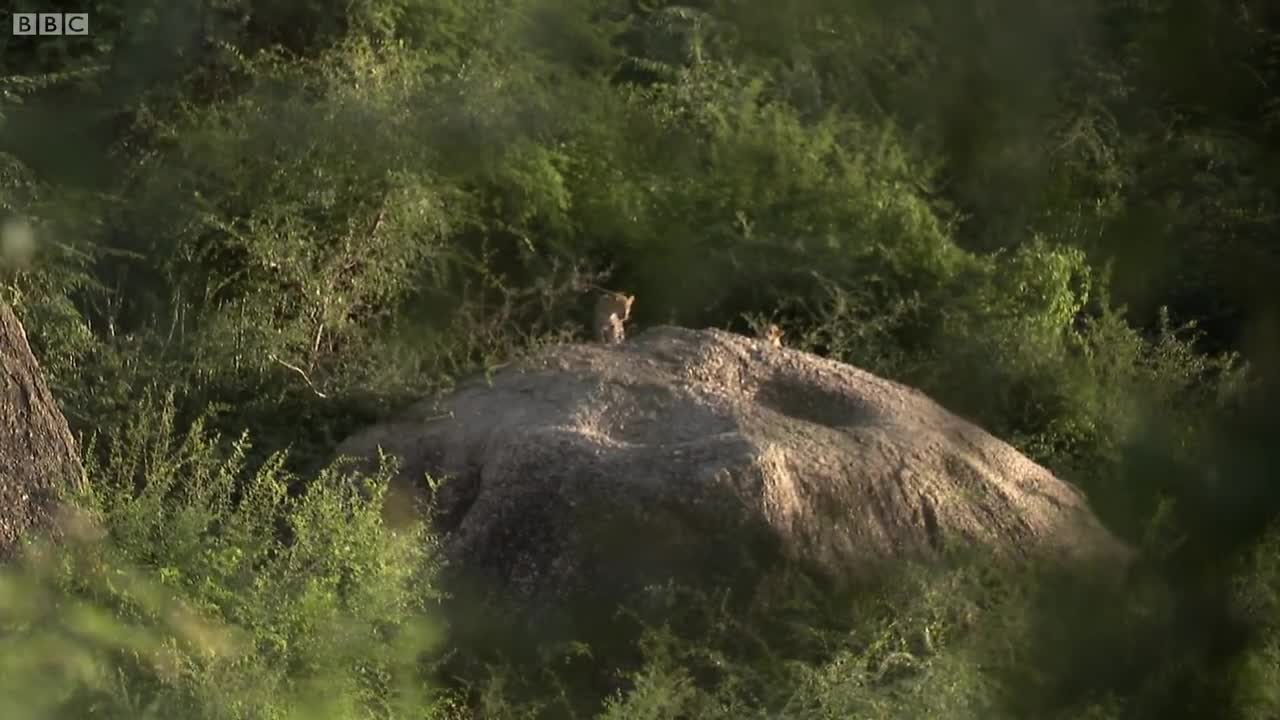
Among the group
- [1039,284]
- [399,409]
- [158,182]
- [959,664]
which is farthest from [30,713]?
[1039,284]

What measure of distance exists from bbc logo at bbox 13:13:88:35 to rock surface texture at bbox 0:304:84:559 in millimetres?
2805

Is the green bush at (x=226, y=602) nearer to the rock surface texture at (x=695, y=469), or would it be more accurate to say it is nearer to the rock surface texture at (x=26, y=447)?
the rock surface texture at (x=26, y=447)

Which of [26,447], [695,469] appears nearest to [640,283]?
[695,469]

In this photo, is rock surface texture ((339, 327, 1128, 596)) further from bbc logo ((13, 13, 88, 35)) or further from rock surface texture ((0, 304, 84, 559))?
bbc logo ((13, 13, 88, 35))

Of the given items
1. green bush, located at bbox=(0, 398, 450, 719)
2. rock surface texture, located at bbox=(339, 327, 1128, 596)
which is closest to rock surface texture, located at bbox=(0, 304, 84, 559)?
green bush, located at bbox=(0, 398, 450, 719)

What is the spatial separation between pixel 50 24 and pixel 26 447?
3181mm

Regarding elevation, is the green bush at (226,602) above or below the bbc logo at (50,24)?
below

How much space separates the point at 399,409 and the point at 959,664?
283 cm

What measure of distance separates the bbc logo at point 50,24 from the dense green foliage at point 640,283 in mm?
66

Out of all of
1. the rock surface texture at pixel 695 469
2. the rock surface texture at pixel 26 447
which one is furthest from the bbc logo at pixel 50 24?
the rock surface texture at pixel 26 447

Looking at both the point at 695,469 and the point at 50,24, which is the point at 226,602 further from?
Answer: the point at 50,24

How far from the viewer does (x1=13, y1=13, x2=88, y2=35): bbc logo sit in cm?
699

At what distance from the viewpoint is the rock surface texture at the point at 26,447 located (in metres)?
4.39

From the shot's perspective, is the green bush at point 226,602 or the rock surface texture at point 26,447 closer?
the green bush at point 226,602
